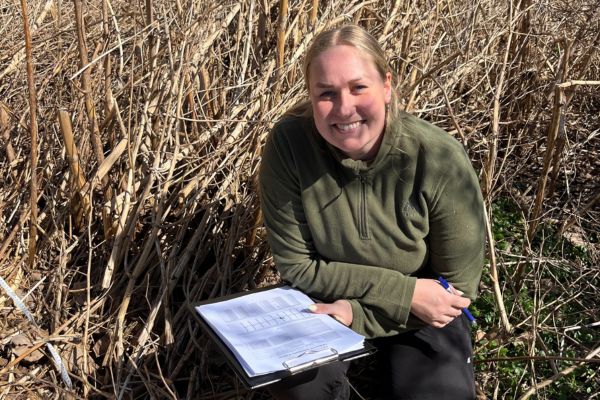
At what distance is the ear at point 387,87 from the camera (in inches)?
79.5

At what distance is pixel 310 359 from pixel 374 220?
0.52m

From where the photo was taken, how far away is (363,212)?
6.85ft

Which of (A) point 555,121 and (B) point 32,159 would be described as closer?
(A) point 555,121

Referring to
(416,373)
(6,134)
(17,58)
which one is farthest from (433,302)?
(17,58)

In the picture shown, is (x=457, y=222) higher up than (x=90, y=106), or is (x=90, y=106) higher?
(x=90, y=106)

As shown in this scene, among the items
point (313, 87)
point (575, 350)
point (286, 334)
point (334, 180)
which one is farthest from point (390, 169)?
point (575, 350)

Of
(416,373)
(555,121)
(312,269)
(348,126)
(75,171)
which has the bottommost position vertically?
(416,373)

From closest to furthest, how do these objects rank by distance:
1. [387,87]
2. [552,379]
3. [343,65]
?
[343,65], [387,87], [552,379]

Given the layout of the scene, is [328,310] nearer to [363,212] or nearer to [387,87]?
[363,212]

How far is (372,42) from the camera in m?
2.00

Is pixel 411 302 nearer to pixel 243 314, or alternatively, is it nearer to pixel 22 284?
pixel 243 314

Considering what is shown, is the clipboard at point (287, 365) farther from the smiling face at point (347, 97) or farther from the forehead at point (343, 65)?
the forehead at point (343, 65)

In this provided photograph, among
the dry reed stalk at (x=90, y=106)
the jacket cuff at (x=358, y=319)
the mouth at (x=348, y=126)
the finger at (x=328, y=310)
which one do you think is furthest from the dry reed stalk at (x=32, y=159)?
the jacket cuff at (x=358, y=319)

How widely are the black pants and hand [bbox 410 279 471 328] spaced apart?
8 cm
